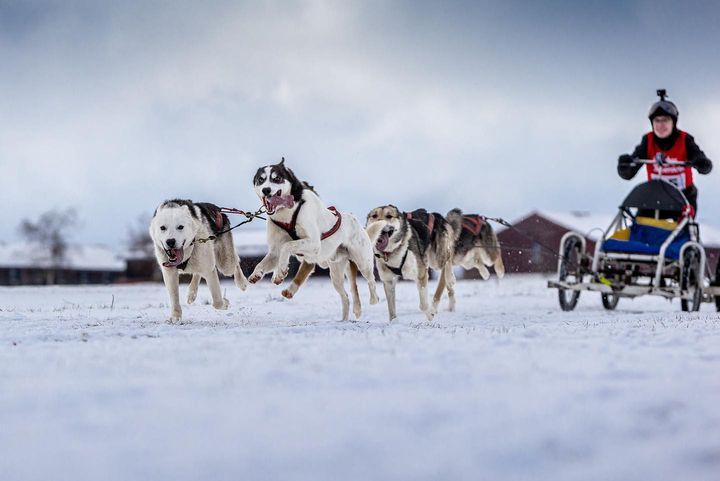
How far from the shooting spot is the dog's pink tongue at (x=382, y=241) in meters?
8.09

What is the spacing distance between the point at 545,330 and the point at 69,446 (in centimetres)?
379

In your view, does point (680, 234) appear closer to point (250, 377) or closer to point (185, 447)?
point (250, 377)

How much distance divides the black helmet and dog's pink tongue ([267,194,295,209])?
5348mm

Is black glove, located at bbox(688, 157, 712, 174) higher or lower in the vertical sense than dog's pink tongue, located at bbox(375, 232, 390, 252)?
higher

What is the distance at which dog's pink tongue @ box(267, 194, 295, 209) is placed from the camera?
20.7 ft

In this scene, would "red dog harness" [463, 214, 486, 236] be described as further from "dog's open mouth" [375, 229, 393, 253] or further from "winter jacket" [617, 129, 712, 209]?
"dog's open mouth" [375, 229, 393, 253]

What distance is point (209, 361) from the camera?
3631mm

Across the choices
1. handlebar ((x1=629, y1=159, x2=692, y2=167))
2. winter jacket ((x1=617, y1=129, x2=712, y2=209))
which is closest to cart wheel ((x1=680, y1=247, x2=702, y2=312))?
winter jacket ((x1=617, y1=129, x2=712, y2=209))

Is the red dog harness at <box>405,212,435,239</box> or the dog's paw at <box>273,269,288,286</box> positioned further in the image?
the red dog harness at <box>405,212,435,239</box>

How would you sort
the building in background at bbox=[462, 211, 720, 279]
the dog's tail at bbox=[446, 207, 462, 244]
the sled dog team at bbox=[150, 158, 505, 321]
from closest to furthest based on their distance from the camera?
the sled dog team at bbox=[150, 158, 505, 321]
the dog's tail at bbox=[446, 207, 462, 244]
the building in background at bbox=[462, 211, 720, 279]

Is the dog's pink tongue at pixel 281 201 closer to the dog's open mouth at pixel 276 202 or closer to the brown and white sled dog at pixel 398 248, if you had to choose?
the dog's open mouth at pixel 276 202

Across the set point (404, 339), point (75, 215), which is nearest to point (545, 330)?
point (404, 339)

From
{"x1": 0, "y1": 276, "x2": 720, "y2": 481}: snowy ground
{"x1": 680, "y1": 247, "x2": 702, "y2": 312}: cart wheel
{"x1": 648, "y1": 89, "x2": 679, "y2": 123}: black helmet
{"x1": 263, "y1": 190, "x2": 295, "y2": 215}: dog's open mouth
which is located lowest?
{"x1": 0, "y1": 276, "x2": 720, "y2": 481}: snowy ground

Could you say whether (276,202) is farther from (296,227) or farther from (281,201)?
(296,227)
